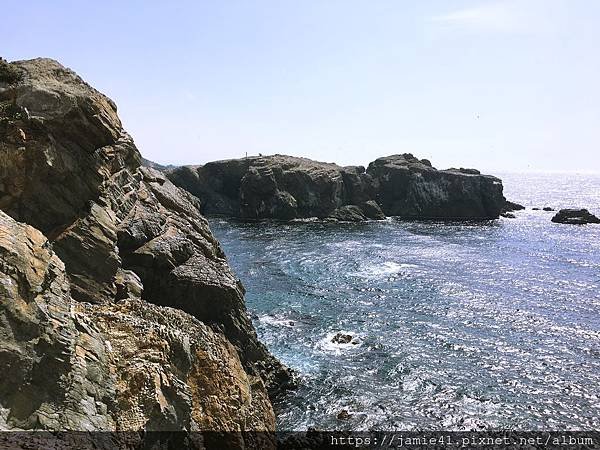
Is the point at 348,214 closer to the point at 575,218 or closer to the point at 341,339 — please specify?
the point at 575,218

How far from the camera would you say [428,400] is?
107 ft

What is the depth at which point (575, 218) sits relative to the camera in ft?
408

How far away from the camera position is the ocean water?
31.7 metres

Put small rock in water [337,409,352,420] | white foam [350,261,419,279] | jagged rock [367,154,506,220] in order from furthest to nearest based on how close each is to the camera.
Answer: jagged rock [367,154,506,220], white foam [350,261,419,279], small rock in water [337,409,352,420]

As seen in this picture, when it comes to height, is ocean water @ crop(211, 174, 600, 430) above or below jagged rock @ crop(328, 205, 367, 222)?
below

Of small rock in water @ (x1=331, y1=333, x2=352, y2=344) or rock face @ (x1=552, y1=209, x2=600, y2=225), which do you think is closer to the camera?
small rock in water @ (x1=331, y1=333, x2=352, y2=344)

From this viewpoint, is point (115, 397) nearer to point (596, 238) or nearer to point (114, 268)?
point (114, 268)

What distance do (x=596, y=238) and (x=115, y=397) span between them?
114478 millimetres

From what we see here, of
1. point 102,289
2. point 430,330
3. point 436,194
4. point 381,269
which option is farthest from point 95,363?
point 436,194

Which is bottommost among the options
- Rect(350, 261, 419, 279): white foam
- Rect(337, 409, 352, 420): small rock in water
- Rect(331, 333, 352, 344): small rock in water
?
Rect(337, 409, 352, 420): small rock in water

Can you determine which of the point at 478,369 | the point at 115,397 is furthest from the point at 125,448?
the point at 478,369

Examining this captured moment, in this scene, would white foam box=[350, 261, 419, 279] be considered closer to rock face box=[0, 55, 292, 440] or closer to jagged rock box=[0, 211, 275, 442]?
rock face box=[0, 55, 292, 440]

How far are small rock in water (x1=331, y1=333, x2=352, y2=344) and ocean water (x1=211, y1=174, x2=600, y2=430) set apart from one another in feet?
2.27

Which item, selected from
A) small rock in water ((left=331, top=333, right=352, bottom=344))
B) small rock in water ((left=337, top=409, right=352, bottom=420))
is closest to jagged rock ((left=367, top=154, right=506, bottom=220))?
small rock in water ((left=331, top=333, right=352, bottom=344))
